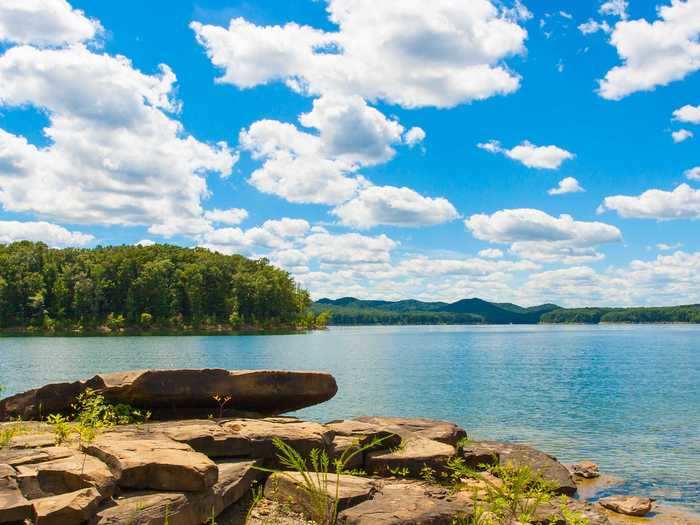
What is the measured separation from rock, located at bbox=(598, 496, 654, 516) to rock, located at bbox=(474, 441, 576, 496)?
1.05 m

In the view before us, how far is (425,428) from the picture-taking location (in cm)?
1888

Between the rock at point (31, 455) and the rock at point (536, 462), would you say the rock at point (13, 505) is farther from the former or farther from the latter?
the rock at point (536, 462)

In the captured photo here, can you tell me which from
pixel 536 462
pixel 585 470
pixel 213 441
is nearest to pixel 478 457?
pixel 536 462

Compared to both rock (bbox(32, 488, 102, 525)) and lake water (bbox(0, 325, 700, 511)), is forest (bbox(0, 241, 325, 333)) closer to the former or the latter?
lake water (bbox(0, 325, 700, 511))

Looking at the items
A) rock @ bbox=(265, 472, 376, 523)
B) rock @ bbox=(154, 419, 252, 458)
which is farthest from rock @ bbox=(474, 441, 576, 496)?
rock @ bbox=(154, 419, 252, 458)

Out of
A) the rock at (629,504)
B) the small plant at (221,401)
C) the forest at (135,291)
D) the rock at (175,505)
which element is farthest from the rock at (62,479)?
the forest at (135,291)

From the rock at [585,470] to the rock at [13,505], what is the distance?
16.9m

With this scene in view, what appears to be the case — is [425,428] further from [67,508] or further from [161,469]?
[67,508]

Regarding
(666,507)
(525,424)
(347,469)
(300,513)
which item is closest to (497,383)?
(525,424)

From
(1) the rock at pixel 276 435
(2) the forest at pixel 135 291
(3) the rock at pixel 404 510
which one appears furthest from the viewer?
(2) the forest at pixel 135 291

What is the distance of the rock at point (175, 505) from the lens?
8.41 m

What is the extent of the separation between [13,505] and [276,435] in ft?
18.4

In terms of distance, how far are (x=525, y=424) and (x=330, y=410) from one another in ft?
32.1

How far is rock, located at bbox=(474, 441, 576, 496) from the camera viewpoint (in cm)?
1734
